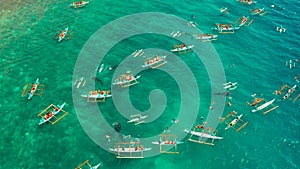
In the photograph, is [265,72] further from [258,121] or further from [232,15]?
[232,15]

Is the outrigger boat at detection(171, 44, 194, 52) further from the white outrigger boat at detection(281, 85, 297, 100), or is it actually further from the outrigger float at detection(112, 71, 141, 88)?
the white outrigger boat at detection(281, 85, 297, 100)

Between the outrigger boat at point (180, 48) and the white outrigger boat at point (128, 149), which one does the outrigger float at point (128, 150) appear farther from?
the outrigger boat at point (180, 48)

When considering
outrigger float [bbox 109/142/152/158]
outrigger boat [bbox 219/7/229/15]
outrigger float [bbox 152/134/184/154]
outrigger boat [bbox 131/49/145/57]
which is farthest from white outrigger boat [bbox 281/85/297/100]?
outrigger boat [bbox 131/49/145/57]

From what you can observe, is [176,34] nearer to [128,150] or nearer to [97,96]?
[97,96]

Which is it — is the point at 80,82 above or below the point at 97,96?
above

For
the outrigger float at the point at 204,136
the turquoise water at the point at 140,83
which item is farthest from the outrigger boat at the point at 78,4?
the outrigger float at the point at 204,136

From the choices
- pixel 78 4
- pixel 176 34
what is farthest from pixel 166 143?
pixel 78 4

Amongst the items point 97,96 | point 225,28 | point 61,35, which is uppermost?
point 225,28
